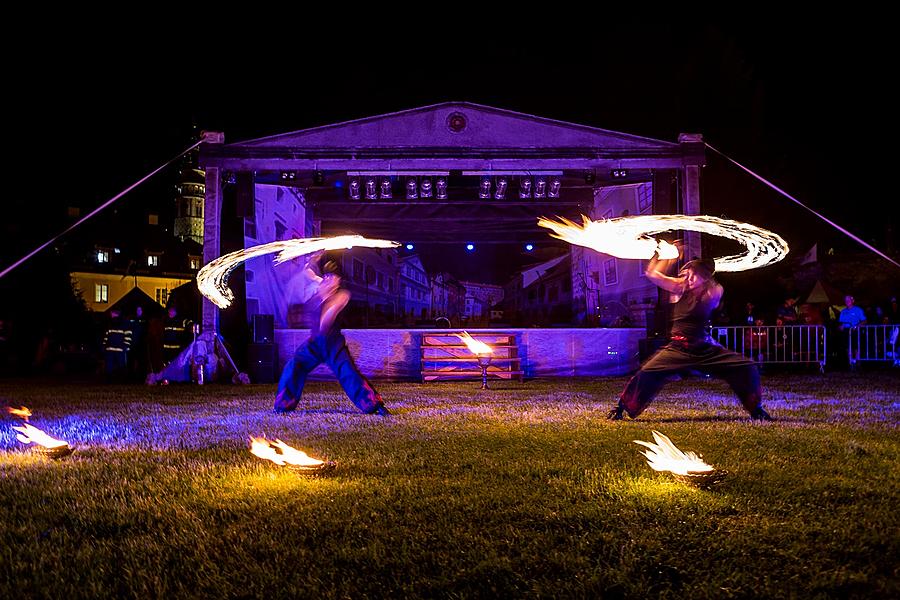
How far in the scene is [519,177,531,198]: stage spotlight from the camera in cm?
1686

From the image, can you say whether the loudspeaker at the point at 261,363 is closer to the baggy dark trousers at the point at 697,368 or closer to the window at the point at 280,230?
the window at the point at 280,230

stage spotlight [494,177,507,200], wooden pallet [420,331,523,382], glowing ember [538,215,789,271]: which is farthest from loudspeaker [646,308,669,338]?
stage spotlight [494,177,507,200]

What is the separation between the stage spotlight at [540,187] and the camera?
1692 cm

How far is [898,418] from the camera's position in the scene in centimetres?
877

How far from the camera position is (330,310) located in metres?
9.89

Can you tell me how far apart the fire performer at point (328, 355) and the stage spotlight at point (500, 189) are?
7767 millimetres

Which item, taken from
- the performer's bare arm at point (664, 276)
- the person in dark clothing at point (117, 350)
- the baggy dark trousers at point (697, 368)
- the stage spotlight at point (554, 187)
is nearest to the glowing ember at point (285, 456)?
the baggy dark trousers at point (697, 368)

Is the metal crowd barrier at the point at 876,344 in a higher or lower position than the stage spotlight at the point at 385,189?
lower

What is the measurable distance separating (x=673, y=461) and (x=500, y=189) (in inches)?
487

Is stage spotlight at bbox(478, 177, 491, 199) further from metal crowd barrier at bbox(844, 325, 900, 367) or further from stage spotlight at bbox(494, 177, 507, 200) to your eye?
metal crowd barrier at bbox(844, 325, 900, 367)

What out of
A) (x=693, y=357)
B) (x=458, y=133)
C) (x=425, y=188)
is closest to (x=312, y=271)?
(x=693, y=357)

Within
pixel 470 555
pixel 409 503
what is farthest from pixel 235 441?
pixel 470 555

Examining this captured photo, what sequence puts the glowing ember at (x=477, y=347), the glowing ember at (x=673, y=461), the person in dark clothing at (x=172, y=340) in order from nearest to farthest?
the glowing ember at (x=673, y=461) → the glowing ember at (x=477, y=347) → the person in dark clothing at (x=172, y=340)

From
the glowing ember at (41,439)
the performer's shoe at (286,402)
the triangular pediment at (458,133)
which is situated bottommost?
the performer's shoe at (286,402)
